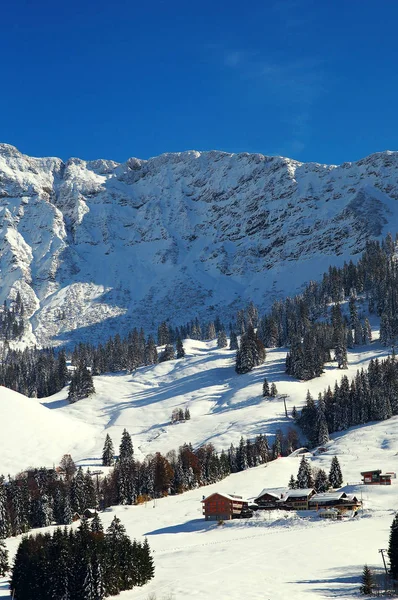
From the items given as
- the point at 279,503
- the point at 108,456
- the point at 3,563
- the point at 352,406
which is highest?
the point at 352,406

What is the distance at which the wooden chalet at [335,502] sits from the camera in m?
93.1

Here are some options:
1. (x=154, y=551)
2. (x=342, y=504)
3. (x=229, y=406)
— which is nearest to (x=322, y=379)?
(x=229, y=406)

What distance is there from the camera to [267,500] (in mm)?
99625

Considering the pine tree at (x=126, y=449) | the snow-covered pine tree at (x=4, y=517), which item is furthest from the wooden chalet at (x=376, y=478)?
the snow-covered pine tree at (x=4, y=517)

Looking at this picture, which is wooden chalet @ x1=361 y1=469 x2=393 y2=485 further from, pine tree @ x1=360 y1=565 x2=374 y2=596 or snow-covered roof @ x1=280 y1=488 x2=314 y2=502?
pine tree @ x1=360 y1=565 x2=374 y2=596

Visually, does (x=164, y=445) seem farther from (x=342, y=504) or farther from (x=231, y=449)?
(x=342, y=504)

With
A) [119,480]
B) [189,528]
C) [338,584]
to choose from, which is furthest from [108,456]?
[338,584]

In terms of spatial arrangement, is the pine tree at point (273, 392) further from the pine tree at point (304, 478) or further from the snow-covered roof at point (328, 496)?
the snow-covered roof at point (328, 496)

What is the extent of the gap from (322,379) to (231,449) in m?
54.3

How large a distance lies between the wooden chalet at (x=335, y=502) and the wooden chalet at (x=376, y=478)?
7122mm

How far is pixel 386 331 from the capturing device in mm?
198750

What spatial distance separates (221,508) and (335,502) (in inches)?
601

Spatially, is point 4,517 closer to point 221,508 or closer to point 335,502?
point 221,508

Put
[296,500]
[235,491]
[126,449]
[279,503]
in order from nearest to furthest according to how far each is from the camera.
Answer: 1. [279,503]
2. [296,500]
3. [235,491]
4. [126,449]
